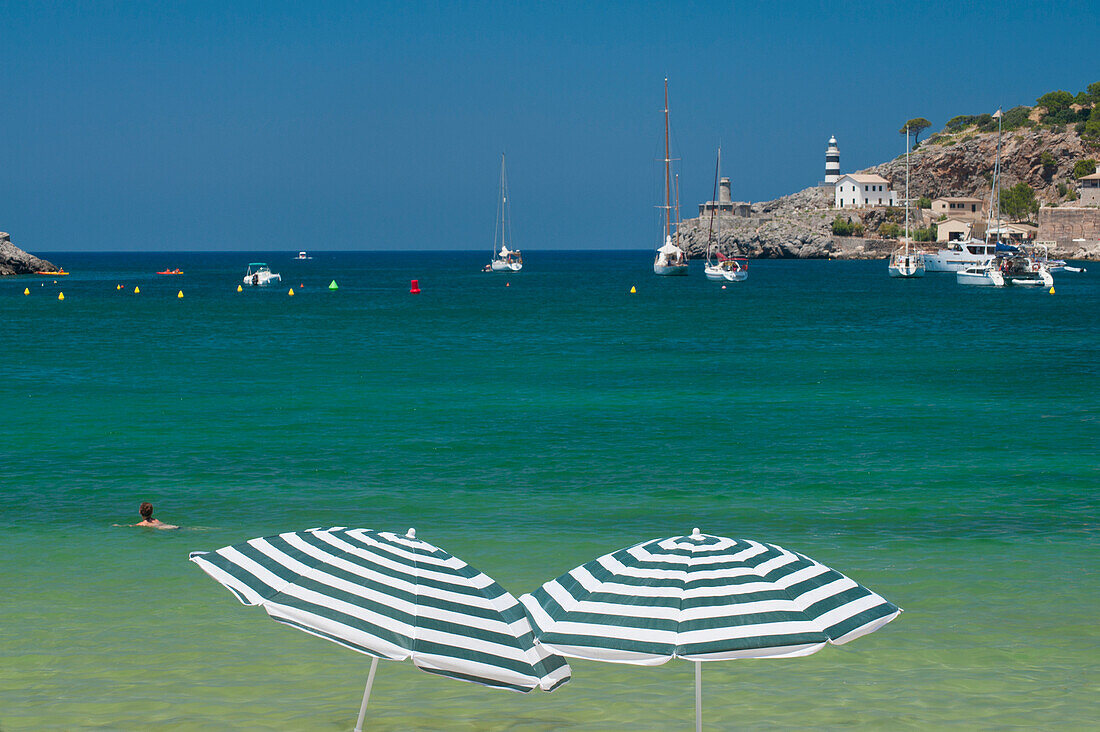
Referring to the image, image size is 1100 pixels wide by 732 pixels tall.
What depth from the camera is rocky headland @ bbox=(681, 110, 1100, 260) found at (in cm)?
18088

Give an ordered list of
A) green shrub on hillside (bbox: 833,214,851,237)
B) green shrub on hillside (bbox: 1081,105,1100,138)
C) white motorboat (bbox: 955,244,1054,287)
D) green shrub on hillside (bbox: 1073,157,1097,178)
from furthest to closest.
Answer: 1. green shrub on hillside (bbox: 833,214,851,237)
2. green shrub on hillside (bbox: 1081,105,1100,138)
3. green shrub on hillside (bbox: 1073,157,1097,178)
4. white motorboat (bbox: 955,244,1054,287)

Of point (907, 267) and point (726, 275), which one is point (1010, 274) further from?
point (726, 275)

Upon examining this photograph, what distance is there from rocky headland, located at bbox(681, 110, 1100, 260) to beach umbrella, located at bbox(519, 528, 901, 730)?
180 m

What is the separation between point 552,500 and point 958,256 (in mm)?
122442

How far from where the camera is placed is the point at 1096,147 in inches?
7067

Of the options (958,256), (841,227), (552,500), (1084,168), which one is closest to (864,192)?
(841,227)

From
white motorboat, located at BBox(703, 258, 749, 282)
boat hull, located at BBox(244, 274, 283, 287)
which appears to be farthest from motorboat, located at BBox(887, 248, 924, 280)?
boat hull, located at BBox(244, 274, 283, 287)

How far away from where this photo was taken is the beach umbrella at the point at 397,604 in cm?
653

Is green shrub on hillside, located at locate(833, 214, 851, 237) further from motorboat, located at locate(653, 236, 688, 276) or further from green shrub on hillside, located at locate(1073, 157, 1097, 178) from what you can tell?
motorboat, located at locate(653, 236, 688, 276)

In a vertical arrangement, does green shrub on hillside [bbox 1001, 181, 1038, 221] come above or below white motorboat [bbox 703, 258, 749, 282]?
above

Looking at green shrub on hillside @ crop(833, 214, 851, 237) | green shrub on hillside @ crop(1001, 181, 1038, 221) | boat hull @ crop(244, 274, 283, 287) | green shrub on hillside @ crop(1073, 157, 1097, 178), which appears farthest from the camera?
green shrub on hillside @ crop(833, 214, 851, 237)

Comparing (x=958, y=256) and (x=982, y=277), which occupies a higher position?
(x=958, y=256)

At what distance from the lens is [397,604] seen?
667 centimetres

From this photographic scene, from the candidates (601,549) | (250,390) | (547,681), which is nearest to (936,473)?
(601,549)
